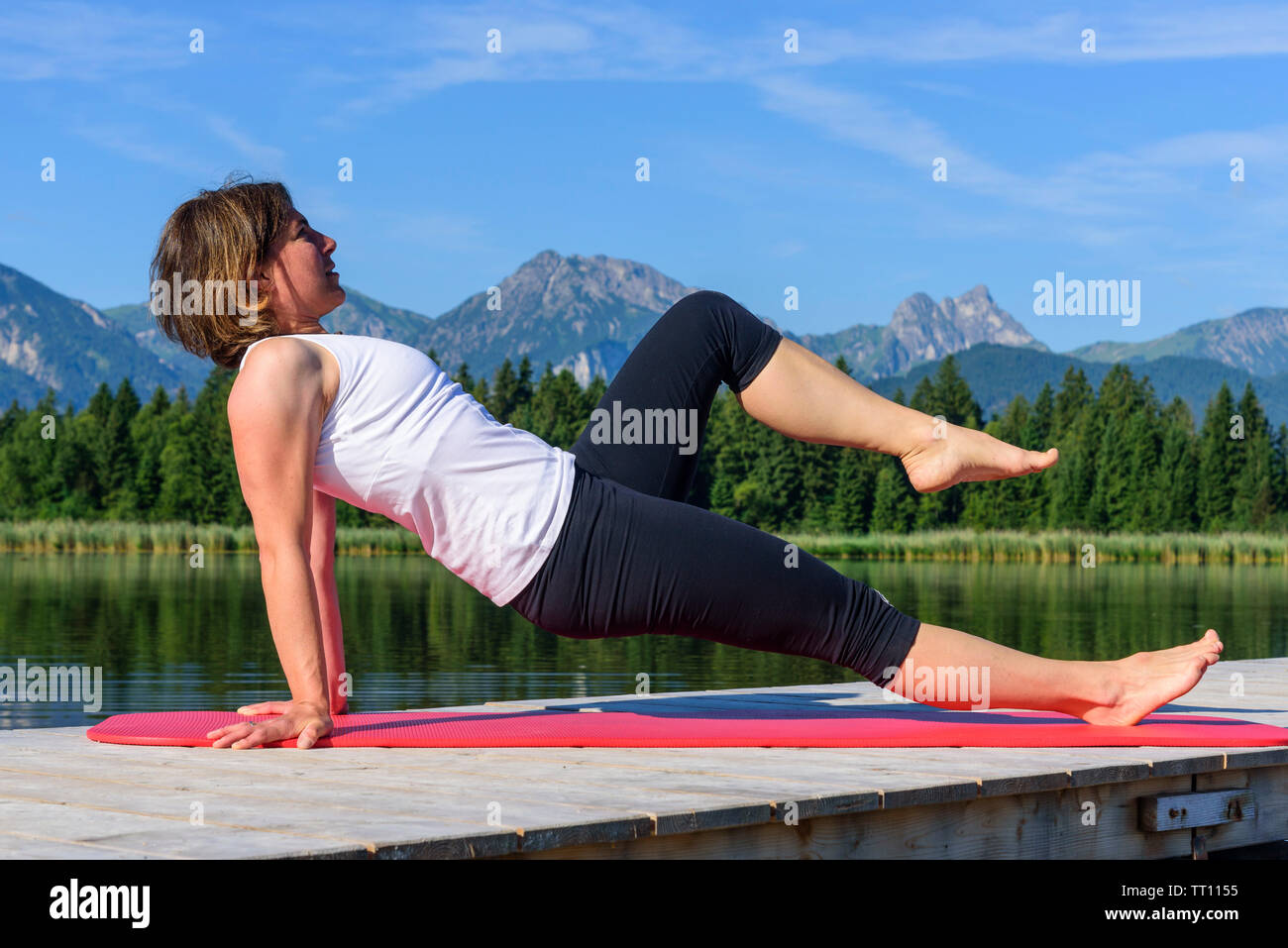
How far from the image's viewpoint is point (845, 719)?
3898mm

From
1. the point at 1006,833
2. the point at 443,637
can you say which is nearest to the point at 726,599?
the point at 1006,833

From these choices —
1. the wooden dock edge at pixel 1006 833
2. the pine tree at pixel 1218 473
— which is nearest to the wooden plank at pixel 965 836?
the wooden dock edge at pixel 1006 833

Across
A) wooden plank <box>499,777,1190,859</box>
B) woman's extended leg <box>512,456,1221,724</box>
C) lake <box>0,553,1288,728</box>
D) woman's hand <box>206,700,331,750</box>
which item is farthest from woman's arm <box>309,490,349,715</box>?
lake <box>0,553,1288,728</box>

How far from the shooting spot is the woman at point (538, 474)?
2.97m

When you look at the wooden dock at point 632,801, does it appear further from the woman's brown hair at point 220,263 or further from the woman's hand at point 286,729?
the woman's brown hair at point 220,263

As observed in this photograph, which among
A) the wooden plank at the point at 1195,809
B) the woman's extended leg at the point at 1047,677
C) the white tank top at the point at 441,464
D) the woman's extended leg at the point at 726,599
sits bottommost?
the wooden plank at the point at 1195,809

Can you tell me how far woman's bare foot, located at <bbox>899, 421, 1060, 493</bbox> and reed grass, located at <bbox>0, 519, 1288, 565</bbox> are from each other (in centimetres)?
3607

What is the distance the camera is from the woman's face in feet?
10.3

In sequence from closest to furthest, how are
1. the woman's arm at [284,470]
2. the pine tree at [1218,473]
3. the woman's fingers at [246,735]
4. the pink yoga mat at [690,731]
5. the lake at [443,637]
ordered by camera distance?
the woman's arm at [284,470] < the woman's fingers at [246,735] < the pink yoga mat at [690,731] < the lake at [443,637] < the pine tree at [1218,473]

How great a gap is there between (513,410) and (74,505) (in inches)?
715

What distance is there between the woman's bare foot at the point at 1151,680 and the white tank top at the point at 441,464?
4.75ft

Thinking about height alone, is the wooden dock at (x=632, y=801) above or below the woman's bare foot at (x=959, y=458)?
below
